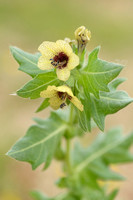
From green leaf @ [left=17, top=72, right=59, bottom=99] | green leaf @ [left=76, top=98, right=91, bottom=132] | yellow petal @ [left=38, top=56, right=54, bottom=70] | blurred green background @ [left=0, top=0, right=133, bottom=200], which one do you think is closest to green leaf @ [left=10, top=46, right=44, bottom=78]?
green leaf @ [left=17, top=72, right=59, bottom=99]

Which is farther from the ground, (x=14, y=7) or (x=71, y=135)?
(x=14, y=7)

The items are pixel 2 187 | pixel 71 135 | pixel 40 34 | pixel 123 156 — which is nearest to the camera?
pixel 71 135

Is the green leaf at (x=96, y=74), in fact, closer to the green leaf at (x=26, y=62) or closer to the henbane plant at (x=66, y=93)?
the henbane plant at (x=66, y=93)

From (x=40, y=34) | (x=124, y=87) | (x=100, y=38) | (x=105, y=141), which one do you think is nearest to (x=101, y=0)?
(x=100, y=38)

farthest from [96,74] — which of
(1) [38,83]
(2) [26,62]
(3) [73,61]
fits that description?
(2) [26,62]

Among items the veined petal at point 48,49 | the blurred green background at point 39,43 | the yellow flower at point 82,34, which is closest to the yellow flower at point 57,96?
the veined petal at point 48,49

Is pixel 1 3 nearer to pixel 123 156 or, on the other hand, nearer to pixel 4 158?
pixel 4 158
